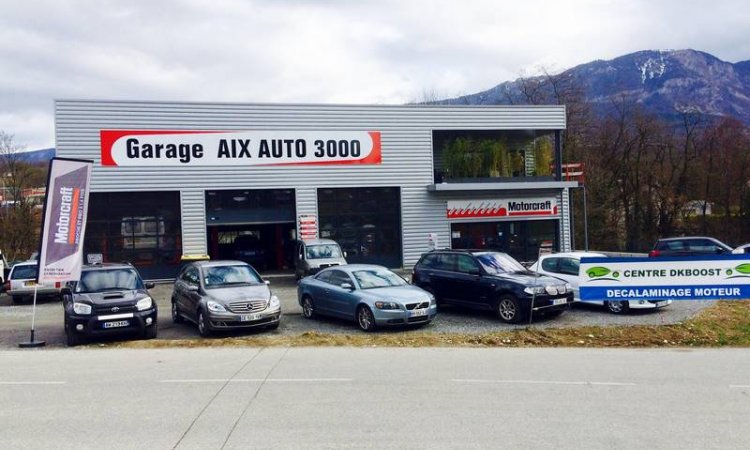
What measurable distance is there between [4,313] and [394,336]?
43.0ft

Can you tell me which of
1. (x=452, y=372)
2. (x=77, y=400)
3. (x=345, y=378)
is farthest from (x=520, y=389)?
(x=77, y=400)

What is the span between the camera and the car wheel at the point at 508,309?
14883 mm

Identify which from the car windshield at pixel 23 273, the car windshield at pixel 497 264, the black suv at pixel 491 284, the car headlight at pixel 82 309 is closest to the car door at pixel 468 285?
the black suv at pixel 491 284

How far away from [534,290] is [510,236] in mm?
18324

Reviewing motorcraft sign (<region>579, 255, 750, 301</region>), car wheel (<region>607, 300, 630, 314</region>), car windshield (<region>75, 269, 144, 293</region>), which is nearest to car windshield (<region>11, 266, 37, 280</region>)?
car windshield (<region>75, 269, 144, 293</region>)

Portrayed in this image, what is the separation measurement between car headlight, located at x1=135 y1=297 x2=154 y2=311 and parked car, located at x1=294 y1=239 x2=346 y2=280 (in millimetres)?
10351

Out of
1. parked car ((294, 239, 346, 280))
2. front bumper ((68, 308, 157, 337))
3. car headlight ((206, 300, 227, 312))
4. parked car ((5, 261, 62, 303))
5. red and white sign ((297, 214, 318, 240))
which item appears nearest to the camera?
front bumper ((68, 308, 157, 337))

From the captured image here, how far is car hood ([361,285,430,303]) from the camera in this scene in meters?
14.3

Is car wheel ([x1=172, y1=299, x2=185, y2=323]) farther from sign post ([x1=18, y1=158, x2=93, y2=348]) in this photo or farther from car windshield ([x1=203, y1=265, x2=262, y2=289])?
sign post ([x1=18, y1=158, x2=93, y2=348])

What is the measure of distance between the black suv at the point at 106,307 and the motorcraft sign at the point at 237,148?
14.2m

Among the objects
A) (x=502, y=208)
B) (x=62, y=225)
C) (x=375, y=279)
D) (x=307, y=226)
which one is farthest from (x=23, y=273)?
(x=502, y=208)

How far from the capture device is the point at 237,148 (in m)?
29.1

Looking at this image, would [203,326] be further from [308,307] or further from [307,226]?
[307,226]

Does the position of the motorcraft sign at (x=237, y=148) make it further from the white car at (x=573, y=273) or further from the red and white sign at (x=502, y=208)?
the white car at (x=573, y=273)
